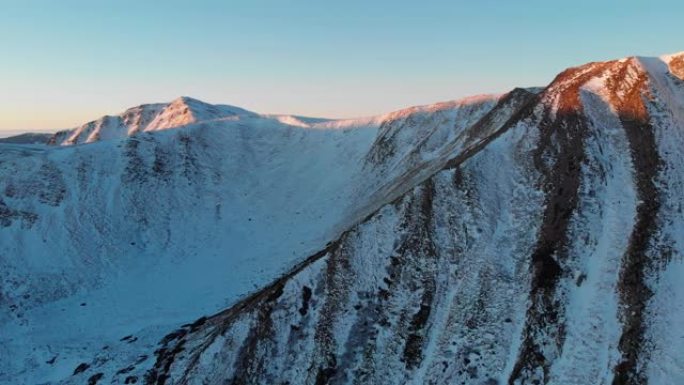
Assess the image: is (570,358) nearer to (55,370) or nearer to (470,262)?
(470,262)

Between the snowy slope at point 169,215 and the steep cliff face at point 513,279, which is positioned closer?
the steep cliff face at point 513,279

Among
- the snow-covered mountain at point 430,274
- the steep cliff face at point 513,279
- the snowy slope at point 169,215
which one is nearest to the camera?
the steep cliff face at point 513,279

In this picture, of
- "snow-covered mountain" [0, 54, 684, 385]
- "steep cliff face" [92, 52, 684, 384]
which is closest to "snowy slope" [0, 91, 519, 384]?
"snow-covered mountain" [0, 54, 684, 385]

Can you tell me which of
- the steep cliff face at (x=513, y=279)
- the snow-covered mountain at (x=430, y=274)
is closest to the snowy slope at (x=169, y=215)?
the snow-covered mountain at (x=430, y=274)

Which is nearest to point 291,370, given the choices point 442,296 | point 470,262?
point 442,296

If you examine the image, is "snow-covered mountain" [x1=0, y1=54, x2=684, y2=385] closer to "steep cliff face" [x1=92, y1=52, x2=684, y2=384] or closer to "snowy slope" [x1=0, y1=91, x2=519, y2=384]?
"steep cliff face" [x1=92, y1=52, x2=684, y2=384]

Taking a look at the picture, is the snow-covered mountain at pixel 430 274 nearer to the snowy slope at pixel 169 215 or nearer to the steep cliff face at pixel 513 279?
the steep cliff face at pixel 513 279
